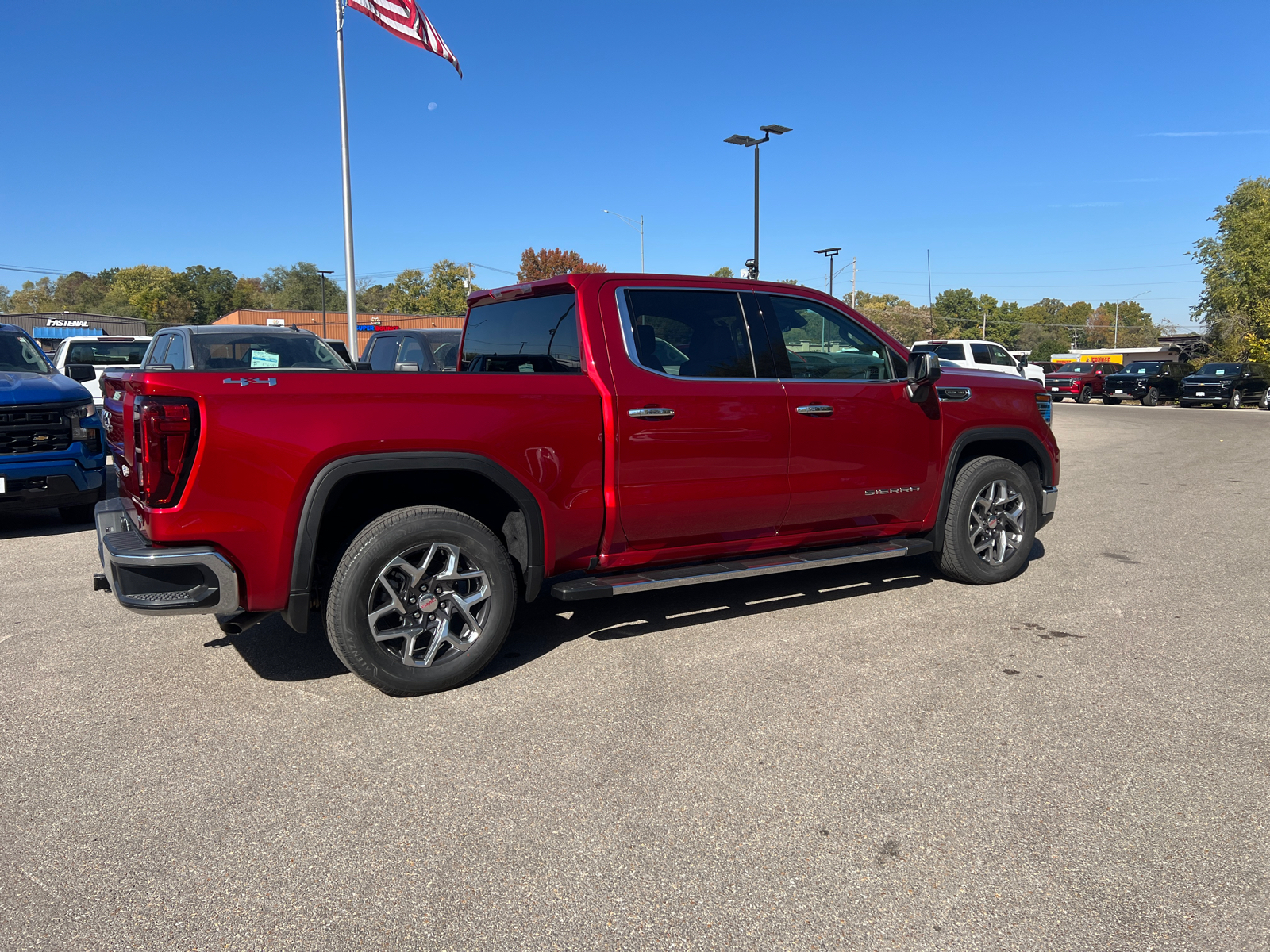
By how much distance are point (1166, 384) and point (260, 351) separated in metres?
32.0

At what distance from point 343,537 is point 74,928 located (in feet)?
6.60

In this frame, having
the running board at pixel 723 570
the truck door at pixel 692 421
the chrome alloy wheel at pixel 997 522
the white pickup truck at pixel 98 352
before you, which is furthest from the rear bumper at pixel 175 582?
the white pickup truck at pixel 98 352

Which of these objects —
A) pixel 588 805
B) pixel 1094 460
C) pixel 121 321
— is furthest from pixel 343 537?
pixel 121 321

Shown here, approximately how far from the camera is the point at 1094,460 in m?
13.6

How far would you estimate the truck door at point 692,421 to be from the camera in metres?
4.42

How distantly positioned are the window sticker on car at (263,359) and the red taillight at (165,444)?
633 centimetres

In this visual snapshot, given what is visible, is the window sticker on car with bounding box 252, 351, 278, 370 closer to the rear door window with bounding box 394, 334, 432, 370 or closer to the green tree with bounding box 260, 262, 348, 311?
the rear door window with bounding box 394, 334, 432, 370

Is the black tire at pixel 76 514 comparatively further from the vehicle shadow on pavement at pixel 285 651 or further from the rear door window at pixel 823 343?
the rear door window at pixel 823 343

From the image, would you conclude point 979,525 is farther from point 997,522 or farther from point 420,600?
point 420,600

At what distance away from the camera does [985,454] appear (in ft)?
19.9

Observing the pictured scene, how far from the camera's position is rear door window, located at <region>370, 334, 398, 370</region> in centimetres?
1200

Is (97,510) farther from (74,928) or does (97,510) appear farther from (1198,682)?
(1198,682)

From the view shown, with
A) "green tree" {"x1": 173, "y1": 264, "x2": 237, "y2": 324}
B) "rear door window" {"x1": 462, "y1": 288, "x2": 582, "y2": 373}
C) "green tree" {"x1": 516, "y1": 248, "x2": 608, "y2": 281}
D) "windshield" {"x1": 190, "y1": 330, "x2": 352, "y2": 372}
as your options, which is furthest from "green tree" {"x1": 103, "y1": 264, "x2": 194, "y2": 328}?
"rear door window" {"x1": 462, "y1": 288, "x2": 582, "y2": 373}

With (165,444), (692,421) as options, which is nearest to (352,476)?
(165,444)
